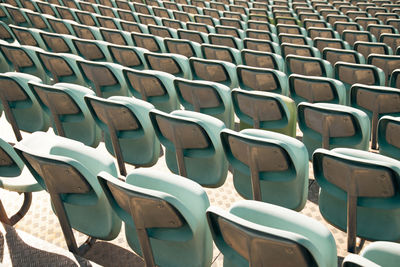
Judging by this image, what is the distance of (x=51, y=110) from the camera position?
10.2 ft

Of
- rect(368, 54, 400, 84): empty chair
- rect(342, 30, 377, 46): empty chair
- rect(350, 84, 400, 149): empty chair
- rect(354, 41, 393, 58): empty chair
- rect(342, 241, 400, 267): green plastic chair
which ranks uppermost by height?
rect(342, 241, 400, 267): green plastic chair

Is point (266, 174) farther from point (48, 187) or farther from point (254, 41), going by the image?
point (254, 41)

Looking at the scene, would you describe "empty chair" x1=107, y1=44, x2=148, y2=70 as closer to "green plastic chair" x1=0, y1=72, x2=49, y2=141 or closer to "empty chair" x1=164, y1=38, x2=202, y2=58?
"empty chair" x1=164, y1=38, x2=202, y2=58

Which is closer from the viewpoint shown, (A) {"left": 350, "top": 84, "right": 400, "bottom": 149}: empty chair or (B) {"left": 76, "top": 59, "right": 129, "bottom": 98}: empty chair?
(A) {"left": 350, "top": 84, "right": 400, "bottom": 149}: empty chair

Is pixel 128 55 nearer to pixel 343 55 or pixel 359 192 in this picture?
pixel 343 55

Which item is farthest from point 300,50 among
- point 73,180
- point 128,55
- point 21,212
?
point 73,180

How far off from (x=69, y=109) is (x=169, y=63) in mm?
1480

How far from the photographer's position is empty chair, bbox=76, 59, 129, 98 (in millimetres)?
3709

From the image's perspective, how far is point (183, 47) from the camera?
5.06m

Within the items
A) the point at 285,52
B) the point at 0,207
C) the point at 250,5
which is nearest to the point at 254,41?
the point at 285,52

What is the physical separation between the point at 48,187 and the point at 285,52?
3.76m

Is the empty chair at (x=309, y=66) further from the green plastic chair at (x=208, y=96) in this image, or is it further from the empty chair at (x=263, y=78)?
the green plastic chair at (x=208, y=96)

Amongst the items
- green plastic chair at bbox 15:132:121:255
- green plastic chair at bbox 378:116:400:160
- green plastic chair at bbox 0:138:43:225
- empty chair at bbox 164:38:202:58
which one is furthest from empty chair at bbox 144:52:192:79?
green plastic chair at bbox 378:116:400:160

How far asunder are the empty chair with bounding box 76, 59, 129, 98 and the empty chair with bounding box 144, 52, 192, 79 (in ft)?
1.52
